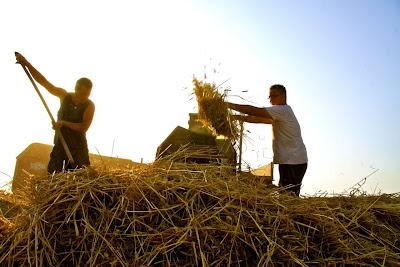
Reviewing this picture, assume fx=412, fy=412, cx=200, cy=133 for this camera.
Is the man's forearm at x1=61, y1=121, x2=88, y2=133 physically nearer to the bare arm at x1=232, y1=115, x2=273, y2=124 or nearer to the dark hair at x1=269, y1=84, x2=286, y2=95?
the bare arm at x1=232, y1=115, x2=273, y2=124

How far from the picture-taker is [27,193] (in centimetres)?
278

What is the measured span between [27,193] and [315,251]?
74.6 inches

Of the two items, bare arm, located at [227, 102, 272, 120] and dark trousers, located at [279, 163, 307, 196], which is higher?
bare arm, located at [227, 102, 272, 120]

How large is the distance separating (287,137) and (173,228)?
3.17 meters

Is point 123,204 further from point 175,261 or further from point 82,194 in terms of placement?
point 175,261

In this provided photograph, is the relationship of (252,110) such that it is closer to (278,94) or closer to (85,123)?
(278,94)

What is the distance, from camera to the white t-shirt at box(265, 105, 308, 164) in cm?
505

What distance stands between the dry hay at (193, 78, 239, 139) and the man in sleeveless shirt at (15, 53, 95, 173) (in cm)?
145

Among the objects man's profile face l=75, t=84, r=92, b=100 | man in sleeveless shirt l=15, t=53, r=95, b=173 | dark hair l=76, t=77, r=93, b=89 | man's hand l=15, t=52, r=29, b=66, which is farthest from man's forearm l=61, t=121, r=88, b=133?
man's hand l=15, t=52, r=29, b=66

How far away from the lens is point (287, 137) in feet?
16.9

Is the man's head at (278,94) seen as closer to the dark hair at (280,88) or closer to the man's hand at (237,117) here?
the dark hair at (280,88)

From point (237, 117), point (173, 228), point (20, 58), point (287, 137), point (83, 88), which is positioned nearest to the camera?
point (173, 228)

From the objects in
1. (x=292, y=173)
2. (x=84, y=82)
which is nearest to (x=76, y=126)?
(x=84, y=82)

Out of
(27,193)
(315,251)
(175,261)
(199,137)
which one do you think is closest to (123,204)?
(175,261)
